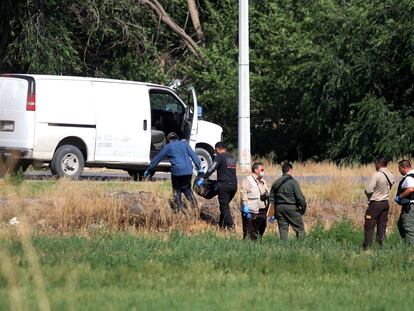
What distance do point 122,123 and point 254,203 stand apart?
6359 mm

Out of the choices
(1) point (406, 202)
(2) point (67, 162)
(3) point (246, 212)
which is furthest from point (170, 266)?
(2) point (67, 162)

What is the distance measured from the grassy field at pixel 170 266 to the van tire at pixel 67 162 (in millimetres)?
2872

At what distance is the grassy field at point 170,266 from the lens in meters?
10.3

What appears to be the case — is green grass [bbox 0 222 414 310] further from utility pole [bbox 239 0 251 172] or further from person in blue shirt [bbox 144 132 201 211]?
utility pole [bbox 239 0 251 172]

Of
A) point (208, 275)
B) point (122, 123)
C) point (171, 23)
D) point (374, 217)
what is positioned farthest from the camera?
point (171, 23)

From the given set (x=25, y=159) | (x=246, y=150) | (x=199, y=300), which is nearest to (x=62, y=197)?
(x=25, y=159)

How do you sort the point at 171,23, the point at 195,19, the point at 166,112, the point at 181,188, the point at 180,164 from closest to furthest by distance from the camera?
1. the point at 180,164
2. the point at 181,188
3. the point at 166,112
4. the point at 171,23
5. the point at 195,19

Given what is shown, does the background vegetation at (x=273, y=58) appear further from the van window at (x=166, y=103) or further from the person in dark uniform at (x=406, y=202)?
the person in dark uniform at (x=406, y=202)

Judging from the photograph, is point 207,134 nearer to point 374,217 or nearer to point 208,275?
point 374,217

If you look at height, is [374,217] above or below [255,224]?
above

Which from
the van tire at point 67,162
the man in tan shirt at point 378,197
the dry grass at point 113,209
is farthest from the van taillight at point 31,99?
the man in tan shirt at point 378,197

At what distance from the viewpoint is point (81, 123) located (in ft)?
75.9

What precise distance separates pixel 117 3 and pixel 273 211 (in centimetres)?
2120

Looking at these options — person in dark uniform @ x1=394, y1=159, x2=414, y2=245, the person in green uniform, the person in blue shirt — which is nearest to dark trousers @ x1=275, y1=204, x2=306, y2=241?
the person in green uniform
